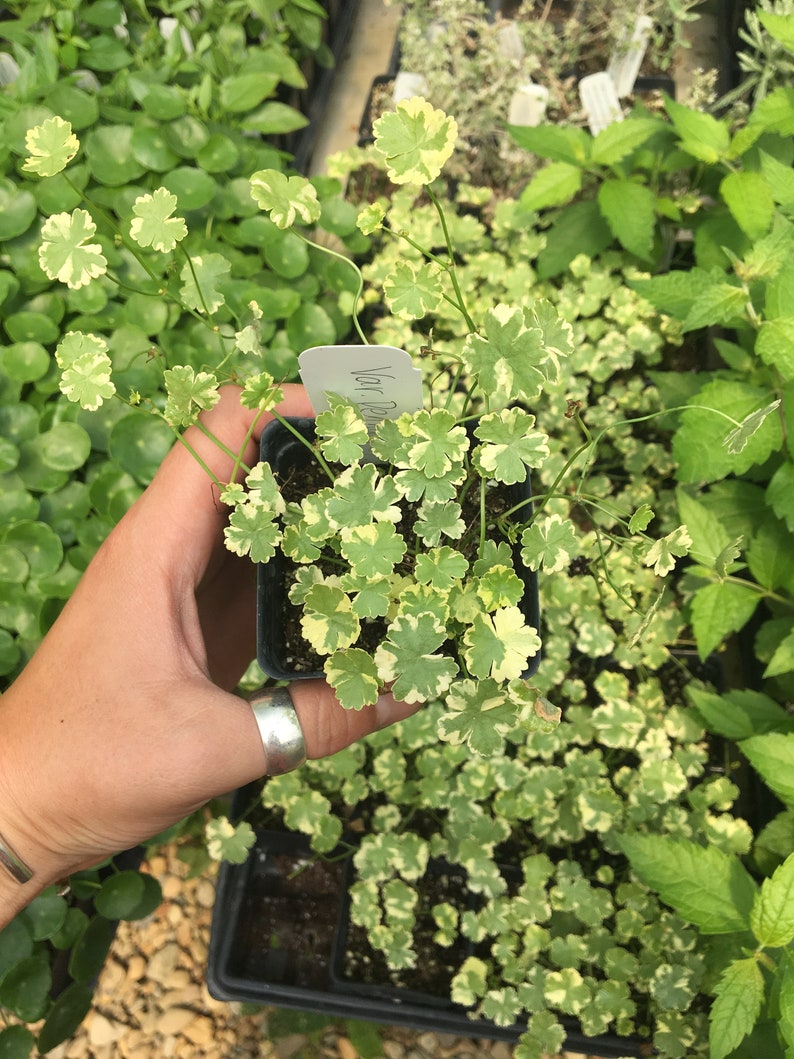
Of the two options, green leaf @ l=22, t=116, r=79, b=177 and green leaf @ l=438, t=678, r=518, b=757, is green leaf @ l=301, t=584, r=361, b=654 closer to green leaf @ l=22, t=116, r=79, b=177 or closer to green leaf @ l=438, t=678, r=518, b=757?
green leaf @ l=438, t=678, r=518, b=757

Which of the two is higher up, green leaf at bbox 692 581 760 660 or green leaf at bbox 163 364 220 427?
green leaf at bbox 163 364 220 427

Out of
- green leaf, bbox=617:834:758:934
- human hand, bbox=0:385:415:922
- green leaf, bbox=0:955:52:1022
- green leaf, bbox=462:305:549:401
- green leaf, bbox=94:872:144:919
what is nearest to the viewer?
green leaf, bbox=462:305:549:401

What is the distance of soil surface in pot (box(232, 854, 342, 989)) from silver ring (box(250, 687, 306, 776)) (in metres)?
0.57

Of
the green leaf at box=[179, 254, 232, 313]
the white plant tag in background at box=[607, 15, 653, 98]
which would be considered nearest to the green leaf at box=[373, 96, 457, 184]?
the green leaf at box=[179, 254, 232, 313]

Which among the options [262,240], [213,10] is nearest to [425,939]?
[262,240]

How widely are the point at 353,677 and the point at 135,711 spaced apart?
278 millimetres

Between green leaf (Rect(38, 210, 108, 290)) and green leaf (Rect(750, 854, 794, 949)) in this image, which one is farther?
green leaf (Rect(750, 854, 794, 949))

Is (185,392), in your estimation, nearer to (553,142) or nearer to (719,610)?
(719,610)

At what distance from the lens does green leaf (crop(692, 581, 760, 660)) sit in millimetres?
1229

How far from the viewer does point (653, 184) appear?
1601 millimetres

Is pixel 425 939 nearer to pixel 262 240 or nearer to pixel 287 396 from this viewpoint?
pixel 287 396

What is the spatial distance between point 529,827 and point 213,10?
2151 mm

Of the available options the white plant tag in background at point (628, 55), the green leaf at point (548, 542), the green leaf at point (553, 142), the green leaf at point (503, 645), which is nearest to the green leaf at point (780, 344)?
the green leaf at point (548, 542)

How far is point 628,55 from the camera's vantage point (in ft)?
6.06
